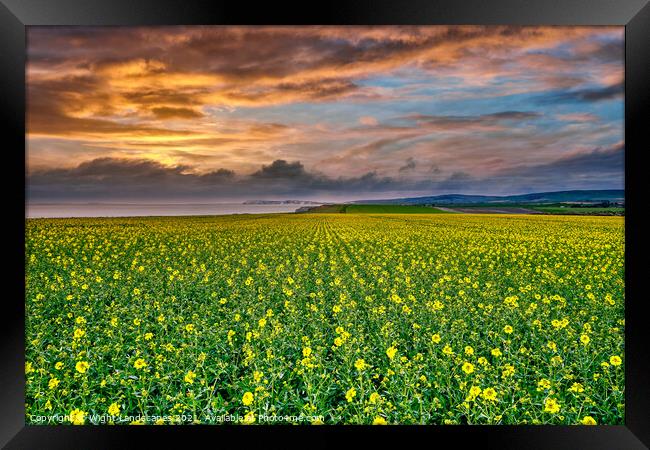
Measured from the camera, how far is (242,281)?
716 centimetres

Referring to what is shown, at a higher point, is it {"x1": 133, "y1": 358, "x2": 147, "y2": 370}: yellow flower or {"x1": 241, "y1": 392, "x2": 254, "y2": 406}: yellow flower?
{"x1": 133, "y1": 358, "x2": 147, "y2": 370}: yellow flower

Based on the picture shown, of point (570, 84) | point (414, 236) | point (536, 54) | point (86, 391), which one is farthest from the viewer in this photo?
point (414, 236)

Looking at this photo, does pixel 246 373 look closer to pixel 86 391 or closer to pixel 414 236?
pixel 86 391

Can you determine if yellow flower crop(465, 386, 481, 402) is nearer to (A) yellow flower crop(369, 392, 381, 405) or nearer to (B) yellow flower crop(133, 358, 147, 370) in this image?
(A) yellow flower crop(369, 392, 381, 405)

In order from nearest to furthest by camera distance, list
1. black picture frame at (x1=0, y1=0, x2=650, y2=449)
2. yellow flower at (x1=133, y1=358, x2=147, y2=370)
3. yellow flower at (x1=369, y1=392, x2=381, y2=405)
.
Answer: yellow flower at (x1=369, y1=392, x2=381, y2=405) → yellow flower at (x1=133, y1=358, x2=147, y2=370) → black picture frame at (x1=0, y1=0, x2=650, y2=449)

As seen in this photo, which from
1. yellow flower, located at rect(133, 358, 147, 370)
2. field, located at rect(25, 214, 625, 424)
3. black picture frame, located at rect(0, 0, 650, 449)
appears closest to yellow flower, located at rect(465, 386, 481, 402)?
field, located at rect(25, 214, 625, 424)

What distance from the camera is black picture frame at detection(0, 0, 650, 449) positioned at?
11.8ft
